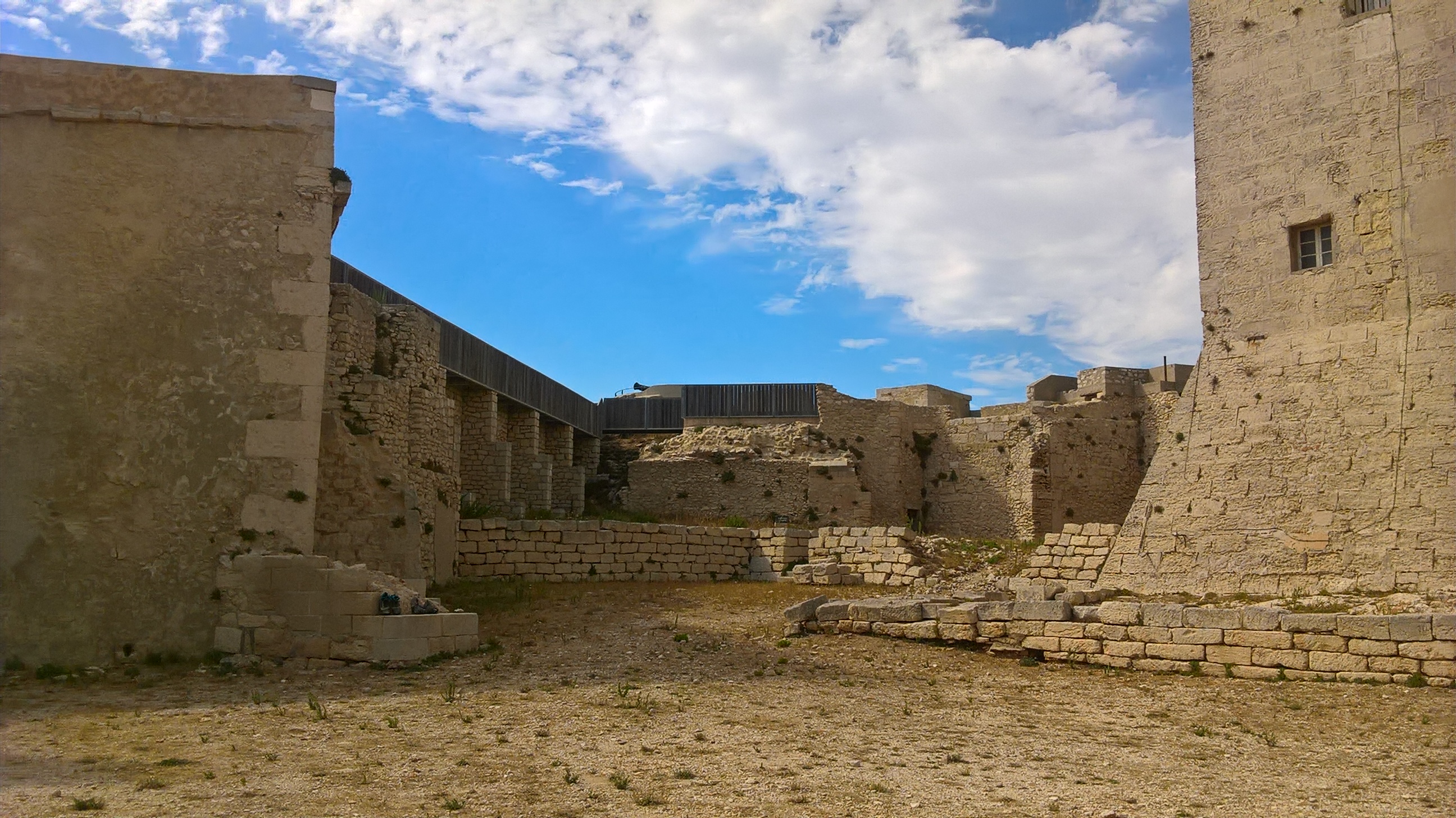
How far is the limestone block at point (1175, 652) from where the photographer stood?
1030 cm

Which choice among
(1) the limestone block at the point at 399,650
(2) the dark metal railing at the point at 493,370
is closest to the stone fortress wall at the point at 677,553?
(2) the dark metal railing at the point at 493,370

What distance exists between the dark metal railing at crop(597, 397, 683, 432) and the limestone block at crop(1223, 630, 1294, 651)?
23.4 meters

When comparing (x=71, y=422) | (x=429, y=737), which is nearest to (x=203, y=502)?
(x=71, y=422)

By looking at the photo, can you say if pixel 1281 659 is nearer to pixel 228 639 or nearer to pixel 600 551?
pixel 228 639

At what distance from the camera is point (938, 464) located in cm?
2745

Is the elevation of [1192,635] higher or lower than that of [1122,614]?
lower

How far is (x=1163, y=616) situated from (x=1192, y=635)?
12.5 inches

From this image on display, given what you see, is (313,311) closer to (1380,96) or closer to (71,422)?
(71,422)

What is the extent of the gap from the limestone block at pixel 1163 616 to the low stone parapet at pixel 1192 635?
0.01 m

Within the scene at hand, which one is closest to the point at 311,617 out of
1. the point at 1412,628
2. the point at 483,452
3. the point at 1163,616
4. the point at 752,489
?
the point at 1163,616

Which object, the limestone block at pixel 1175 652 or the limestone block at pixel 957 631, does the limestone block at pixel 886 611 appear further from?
the limestone block at pixel 1175 652

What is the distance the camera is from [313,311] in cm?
1130

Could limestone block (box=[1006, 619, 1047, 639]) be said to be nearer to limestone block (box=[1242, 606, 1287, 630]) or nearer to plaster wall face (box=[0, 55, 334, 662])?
limestone block (box=[1242, 606, 1287, 630])

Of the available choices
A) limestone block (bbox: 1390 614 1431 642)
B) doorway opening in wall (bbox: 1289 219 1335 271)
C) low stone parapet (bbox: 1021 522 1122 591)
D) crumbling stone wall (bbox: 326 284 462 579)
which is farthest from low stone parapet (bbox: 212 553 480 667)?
doorway opening in wall (bbox: 1289 219 1335 271)
